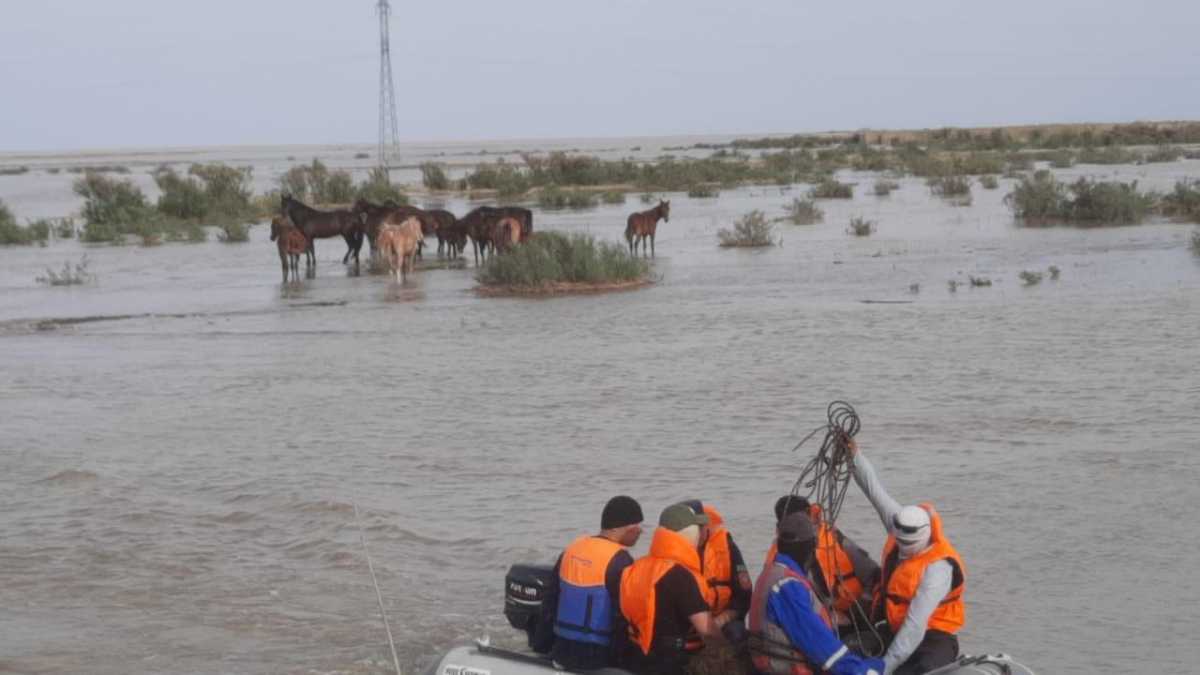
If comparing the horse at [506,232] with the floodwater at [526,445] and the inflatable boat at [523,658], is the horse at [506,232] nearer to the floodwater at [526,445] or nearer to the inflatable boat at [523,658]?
the floodwater at [526,445]

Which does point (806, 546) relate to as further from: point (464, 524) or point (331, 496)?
point (331, 496)

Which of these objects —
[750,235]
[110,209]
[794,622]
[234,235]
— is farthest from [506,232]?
[794,622]

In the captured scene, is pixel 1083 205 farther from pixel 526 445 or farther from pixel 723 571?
pixel 723 571

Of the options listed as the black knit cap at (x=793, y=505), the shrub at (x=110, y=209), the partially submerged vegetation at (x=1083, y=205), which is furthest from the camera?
the shrub at (x=110, y=209)

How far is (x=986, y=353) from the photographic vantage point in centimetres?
1688

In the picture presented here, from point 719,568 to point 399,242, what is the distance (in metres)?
20.0

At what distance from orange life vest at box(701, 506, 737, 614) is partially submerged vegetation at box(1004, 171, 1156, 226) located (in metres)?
26.6

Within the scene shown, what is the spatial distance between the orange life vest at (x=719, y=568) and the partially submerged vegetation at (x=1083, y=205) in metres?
26.6

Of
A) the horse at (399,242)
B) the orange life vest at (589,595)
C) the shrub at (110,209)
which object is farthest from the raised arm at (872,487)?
the shrub at (110,209)

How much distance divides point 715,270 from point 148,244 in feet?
54.4

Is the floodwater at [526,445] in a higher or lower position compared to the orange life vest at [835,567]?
lower

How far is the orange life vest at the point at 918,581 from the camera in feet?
22.1

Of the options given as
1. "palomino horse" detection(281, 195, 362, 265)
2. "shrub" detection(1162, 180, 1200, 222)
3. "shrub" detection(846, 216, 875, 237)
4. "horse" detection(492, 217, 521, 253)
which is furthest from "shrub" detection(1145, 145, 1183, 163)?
"palomino horse" detection(281, 195, 362, 265)

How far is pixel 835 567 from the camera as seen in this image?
7227mm
